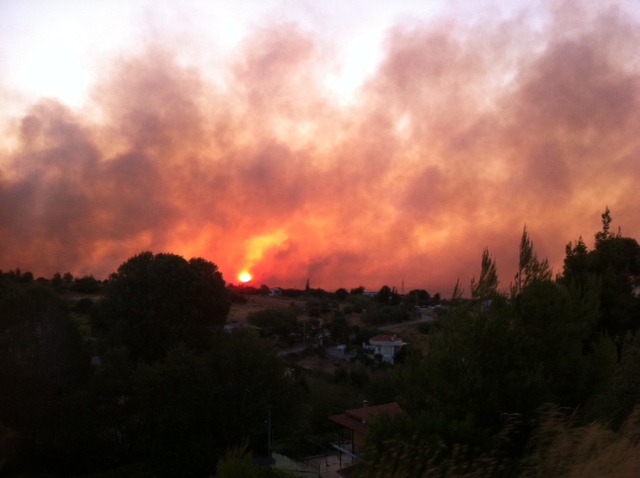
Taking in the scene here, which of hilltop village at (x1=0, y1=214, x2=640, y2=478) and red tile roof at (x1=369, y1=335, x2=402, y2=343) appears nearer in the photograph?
hilltop village at (x1=0, y1=214, x2=640, y2=478)

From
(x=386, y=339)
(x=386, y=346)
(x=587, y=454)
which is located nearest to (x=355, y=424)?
(x=587, y=454)

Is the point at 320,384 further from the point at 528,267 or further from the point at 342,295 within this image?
the point at 342,295

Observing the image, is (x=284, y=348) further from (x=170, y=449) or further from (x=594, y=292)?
(x=594, y=292)

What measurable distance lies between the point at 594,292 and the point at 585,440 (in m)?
10.9

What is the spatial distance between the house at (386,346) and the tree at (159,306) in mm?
15131

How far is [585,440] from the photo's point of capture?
4.97m

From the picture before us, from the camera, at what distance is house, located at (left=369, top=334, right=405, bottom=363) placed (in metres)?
47.8

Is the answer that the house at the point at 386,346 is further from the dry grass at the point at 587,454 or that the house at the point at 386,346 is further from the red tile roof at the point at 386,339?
the dry grass at the point at 587,454

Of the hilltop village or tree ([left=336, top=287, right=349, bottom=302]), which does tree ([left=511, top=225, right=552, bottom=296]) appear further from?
tree ([left=336, top=287, right=349, bottom=302])

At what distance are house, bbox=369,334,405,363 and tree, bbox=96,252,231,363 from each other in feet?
49.6

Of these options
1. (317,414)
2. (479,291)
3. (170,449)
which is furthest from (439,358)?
(317,414)

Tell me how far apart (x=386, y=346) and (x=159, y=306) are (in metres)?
20.9

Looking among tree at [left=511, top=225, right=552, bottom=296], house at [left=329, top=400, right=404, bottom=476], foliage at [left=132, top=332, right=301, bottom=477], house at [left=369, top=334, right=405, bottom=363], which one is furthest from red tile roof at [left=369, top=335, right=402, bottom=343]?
tree at [left=511, top=225, right=552, bottom=296]

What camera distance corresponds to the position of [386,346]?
49219 mm
